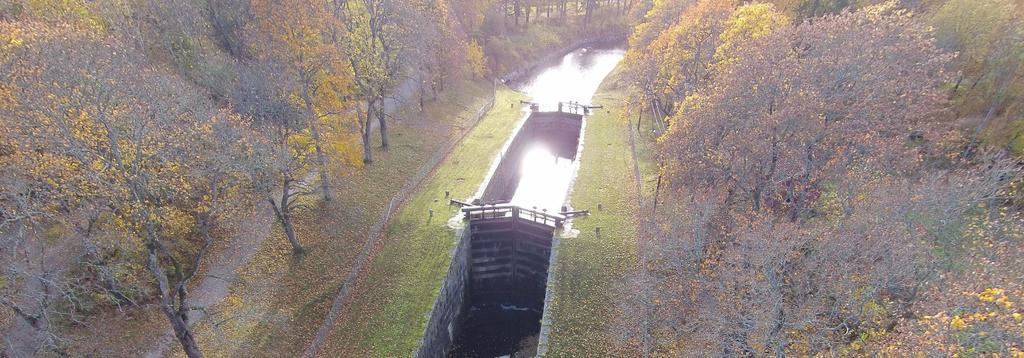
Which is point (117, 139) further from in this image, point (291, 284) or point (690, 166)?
point (690, 166)

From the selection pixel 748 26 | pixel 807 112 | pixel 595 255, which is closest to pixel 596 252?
pixel 595 255

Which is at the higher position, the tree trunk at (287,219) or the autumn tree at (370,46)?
the autumn tree at (370,46)

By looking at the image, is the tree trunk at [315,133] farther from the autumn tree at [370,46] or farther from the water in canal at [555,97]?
the water in canal at [555,97]

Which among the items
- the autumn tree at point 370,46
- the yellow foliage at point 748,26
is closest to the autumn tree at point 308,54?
the autumn tree at point 370,46

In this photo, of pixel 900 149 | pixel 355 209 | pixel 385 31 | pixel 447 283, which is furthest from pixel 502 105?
pixel 900 149

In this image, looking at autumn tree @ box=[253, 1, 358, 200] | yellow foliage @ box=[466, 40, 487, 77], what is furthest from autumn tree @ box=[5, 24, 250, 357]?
yellow foliage @ box=[466, 40, 487, 77]

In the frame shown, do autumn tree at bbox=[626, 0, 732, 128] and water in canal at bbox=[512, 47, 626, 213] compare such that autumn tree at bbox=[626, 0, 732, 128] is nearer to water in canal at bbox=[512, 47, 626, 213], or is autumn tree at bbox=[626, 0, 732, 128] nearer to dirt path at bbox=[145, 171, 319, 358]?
water in canal at bbox=[512, 47, 626, 213]

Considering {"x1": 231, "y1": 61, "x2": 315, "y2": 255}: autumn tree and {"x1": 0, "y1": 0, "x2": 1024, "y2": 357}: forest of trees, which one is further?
{"x1": 231, "y1": 61, "x2": 315, "y2": 255}: autumn tree
